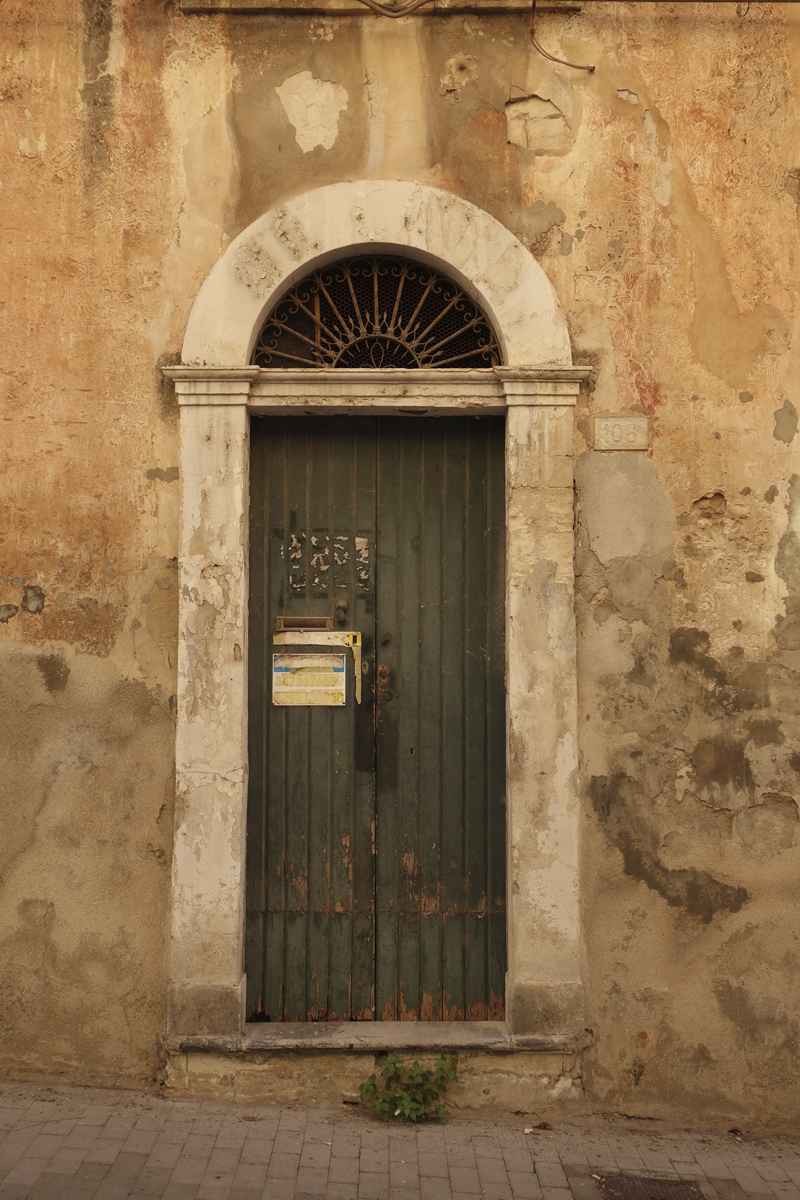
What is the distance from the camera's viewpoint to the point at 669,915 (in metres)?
3.65

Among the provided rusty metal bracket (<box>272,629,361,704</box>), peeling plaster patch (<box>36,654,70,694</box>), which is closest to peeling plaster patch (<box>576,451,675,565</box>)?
rusty metal bracket (<box>272,629,361,704</box>)

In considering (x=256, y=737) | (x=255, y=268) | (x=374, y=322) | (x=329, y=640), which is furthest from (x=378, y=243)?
(x=256, y=737)

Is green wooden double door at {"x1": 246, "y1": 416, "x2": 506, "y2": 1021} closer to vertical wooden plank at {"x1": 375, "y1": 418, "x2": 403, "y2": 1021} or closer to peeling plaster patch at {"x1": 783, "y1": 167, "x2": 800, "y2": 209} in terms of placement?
vertical wooden plank at {"x1": 375, "y1": 418, "x2": 403, "y2": 1021}

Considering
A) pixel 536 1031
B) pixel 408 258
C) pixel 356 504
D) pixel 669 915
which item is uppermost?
pixel 408 258

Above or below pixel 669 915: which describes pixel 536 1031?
below

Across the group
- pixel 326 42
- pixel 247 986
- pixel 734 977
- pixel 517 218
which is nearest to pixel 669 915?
pixel 734 977

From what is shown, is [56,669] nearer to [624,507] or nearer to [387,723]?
[387,723]

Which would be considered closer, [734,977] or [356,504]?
[734,977]

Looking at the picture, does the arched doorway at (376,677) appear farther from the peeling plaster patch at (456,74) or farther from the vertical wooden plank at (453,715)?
the peeling plaster patch at (456,74)

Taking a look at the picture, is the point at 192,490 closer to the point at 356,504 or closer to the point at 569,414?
the point at 356,504

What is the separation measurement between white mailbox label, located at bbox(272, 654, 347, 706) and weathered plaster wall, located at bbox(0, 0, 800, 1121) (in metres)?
0.50

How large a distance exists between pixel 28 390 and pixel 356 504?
1.52 meters

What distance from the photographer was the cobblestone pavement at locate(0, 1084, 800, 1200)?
3059 millimetres

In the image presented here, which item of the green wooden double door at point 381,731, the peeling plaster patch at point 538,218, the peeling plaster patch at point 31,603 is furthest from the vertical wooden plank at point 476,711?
the peeling plaster patch at point 31,603
